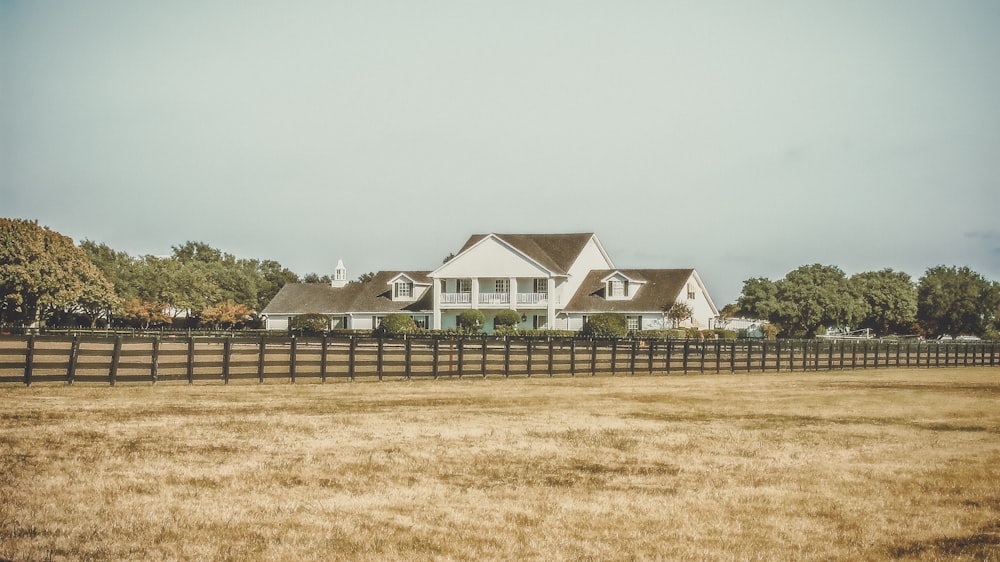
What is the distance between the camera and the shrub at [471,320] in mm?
69438

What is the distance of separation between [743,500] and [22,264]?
72.8 metres

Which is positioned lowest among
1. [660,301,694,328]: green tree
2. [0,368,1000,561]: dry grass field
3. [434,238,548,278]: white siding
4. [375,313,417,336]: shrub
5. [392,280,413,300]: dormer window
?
[0,368,1000,561]: dry grass field

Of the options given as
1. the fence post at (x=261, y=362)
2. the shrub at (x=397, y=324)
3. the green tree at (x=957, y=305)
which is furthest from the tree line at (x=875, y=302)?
the fence post at (x=261, y=362)

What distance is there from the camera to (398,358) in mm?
34031

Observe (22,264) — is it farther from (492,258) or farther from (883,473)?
(883,473)

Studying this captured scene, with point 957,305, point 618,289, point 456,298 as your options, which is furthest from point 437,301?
point 957,305

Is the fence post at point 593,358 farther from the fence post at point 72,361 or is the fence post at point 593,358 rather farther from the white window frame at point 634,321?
the white window frame at point 634,321

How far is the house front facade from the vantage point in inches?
2852

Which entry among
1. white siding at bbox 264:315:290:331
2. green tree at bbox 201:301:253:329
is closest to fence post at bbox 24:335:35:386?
white siding at bbox 264:315:290:331

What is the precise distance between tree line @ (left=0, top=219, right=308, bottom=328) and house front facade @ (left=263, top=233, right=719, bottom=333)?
21249 millimetres

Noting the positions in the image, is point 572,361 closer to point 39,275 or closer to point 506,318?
point 506,318

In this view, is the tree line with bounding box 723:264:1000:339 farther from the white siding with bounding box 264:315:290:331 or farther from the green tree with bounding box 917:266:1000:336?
the white siding with bounding box 264:315:290:331

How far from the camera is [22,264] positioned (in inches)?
2827

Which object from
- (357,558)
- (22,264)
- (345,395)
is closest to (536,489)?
(357,558)
